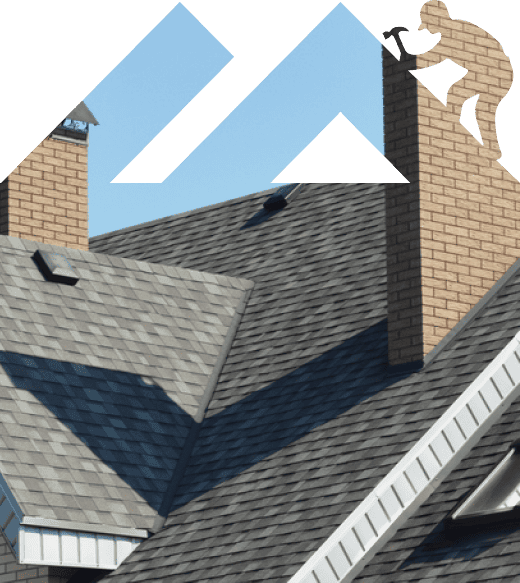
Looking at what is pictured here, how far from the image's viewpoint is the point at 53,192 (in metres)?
17.9

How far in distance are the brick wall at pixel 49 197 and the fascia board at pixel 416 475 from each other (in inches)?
314

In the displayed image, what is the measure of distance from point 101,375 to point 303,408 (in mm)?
2640

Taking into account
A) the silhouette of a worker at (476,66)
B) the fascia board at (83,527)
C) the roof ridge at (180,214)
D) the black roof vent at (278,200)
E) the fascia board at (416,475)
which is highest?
the roof ridge at (180,214)

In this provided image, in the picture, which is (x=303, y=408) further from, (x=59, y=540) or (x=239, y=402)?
(x=59, y=540)

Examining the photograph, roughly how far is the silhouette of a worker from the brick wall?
662 cm

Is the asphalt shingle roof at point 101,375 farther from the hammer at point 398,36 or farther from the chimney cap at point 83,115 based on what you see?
the hammer at point 398,36

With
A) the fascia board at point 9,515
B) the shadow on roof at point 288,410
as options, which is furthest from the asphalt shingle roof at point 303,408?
the fascia board at point 9,515

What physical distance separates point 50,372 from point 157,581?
10.2ft

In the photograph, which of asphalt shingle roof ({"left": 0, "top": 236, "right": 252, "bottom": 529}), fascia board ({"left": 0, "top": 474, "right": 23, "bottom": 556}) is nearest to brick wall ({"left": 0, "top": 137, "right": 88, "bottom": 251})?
asphalt shingle roof ({"left": 0, "top": 236, "right": 252, "bottom": 529})

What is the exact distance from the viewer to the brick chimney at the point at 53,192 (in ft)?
57.3

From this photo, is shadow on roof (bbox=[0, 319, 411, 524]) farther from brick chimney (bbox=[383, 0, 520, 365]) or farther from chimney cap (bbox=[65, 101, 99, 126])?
chimney cap (bbox=[65, 101, 99, 126])

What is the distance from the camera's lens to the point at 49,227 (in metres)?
17.7

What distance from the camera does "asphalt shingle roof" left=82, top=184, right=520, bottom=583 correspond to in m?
11.6

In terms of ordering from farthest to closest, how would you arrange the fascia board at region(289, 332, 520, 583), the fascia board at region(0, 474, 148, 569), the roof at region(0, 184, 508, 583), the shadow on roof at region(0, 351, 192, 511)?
the shadow on roof at region(0, 351, 192, 511), the fascia board at region(0, 474, 148, 569), the roof at region(0, 184, 508, 583), the fascia board at region(289, 332, 520, 583)
